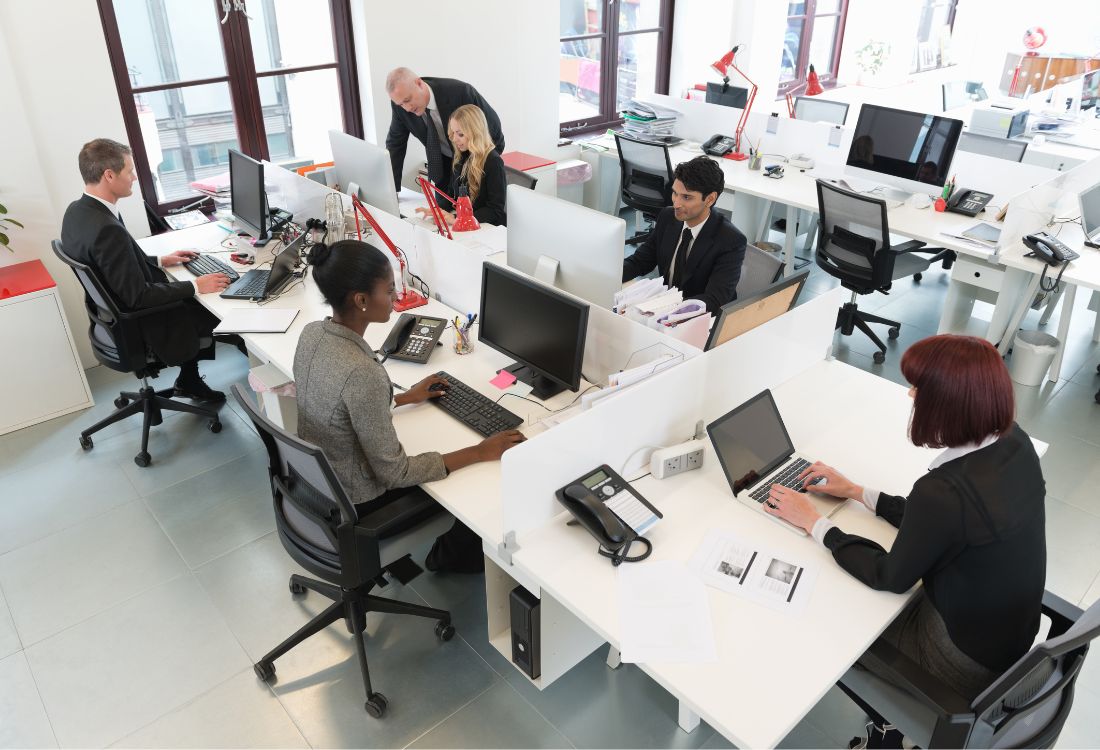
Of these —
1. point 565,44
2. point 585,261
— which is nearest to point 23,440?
point 585,261

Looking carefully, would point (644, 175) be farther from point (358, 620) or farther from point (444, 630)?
point (358, 620)

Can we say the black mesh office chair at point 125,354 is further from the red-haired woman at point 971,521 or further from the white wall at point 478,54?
the red-haired woman at point 971,521

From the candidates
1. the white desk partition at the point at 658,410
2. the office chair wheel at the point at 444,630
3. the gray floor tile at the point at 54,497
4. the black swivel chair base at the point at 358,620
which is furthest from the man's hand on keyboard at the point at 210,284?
the white desk partition at the point at 658,410

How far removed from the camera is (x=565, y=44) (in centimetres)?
648

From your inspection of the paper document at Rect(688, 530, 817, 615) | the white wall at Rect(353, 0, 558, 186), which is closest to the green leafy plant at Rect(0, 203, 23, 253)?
the white wall at Rect(353, 0, 558, 186)

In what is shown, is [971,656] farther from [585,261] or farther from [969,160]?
[969,160]

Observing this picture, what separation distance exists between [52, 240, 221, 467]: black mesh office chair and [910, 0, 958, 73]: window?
818 cm

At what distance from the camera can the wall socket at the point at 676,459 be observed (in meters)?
2.32

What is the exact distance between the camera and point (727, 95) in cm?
621

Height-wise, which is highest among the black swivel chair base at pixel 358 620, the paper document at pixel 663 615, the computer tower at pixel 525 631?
the paper document at pixel 663 615

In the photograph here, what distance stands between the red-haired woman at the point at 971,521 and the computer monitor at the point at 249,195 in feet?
10.3

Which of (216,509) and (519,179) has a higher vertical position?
(519,179)

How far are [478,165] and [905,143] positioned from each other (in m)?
2.56

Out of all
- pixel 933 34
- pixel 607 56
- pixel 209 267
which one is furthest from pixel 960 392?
pixel 933 34
